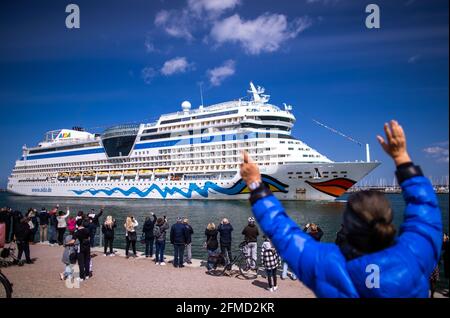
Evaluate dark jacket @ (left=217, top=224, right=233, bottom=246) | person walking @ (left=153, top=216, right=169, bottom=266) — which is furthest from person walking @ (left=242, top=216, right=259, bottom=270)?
person walking @ (left=153, top=216, right=169, bottom=266)

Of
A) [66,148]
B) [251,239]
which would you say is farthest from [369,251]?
[66,148]

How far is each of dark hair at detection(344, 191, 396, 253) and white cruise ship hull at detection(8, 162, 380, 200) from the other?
1142 inches

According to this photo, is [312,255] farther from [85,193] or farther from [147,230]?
[85,193]

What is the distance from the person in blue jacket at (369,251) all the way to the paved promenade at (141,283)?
4.40 meters

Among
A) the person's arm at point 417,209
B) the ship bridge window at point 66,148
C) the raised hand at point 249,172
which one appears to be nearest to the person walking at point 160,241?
the raised hand at point 249,172

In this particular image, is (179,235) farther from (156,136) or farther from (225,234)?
(156,136)

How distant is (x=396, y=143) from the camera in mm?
1547

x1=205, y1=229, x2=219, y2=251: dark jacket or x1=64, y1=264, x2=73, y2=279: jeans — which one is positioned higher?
x1=205, y1=229, x2=219, y2=251: dark jacket

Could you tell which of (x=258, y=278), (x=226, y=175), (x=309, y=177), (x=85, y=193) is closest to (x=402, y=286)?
(x=258, y=278)

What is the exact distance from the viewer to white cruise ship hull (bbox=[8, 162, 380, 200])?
29.2 meters

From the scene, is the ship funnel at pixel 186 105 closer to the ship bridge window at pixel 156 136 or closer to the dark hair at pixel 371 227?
the ship bridge window at pixel 156 136

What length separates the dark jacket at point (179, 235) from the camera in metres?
7.62

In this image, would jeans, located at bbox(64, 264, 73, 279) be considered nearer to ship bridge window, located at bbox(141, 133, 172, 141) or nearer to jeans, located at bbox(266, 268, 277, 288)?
jeans, located at bbox(266, 268, 277, 288)

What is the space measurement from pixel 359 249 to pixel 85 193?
50420mm
